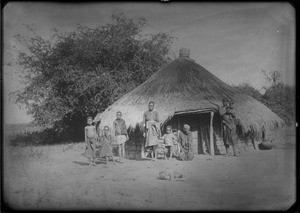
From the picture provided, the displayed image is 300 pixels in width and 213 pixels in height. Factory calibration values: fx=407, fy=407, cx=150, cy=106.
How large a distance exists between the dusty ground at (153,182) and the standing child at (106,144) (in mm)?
175

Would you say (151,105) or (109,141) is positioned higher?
(151,105)

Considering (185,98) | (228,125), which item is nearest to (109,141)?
(185,98)

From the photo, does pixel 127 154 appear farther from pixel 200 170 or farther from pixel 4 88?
pixel 4 88

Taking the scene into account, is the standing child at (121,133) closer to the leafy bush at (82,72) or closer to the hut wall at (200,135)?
the hut wall at (200,135)

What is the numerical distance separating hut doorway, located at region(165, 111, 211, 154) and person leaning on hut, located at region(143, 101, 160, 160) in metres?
0.20

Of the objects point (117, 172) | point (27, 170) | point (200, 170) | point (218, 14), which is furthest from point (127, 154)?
point (218, 14)

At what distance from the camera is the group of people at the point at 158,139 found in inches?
232

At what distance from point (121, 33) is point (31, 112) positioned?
5.91 feet

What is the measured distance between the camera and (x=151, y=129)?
19.3 ft

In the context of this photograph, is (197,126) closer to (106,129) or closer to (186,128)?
(186,128)

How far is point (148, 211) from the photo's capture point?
585 centimetres

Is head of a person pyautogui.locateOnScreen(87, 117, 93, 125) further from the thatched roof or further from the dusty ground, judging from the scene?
the dusty ground

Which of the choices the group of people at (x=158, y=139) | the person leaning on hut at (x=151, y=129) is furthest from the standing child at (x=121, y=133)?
the person leaning on hut at (x=151, y=129)

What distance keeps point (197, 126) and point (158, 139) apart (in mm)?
602
